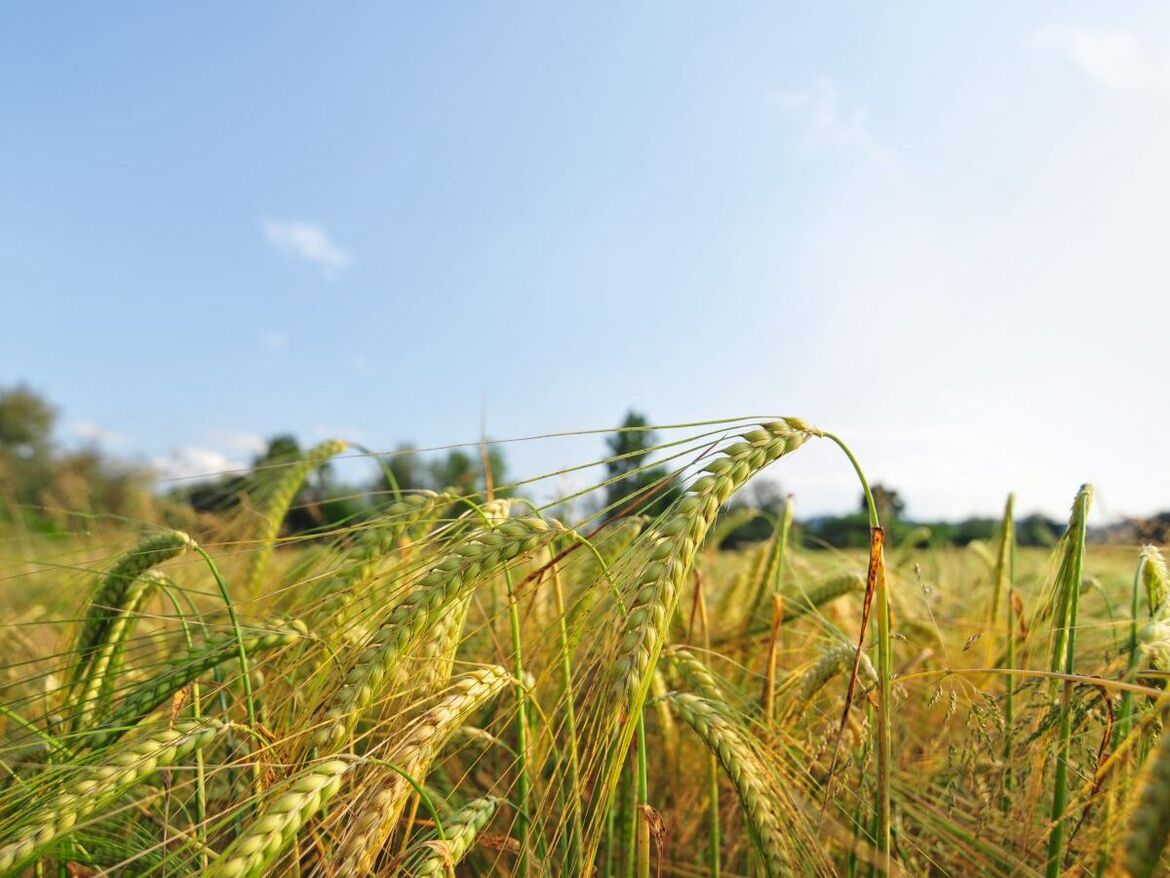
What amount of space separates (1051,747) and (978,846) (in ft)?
0.83

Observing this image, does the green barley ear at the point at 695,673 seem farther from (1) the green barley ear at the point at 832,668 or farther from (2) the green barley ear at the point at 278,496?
(2) the green barley ear at the point at 278,496

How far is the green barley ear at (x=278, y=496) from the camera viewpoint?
2.57 metres

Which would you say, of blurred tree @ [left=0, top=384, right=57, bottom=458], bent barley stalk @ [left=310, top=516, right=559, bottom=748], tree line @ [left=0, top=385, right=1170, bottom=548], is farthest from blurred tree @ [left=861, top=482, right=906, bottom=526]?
blurred tree @ [left=0, top=384, right=57, bottom=458]

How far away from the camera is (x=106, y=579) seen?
1.65m

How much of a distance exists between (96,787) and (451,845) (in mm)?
501

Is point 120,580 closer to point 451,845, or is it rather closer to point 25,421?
point 451,845

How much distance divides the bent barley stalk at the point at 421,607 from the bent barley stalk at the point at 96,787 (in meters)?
0.20

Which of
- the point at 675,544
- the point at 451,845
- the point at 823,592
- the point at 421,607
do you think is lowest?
the point at 451,845

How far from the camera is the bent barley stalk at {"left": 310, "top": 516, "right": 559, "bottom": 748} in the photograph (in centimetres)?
106

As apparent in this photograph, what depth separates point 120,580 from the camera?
1.68 metres

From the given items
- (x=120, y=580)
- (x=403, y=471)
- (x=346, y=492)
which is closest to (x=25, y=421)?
(x=403, y=471)

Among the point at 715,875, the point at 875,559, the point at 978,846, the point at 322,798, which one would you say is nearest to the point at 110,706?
the point at 322,798

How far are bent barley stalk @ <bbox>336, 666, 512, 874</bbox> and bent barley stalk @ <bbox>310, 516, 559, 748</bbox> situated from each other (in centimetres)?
9

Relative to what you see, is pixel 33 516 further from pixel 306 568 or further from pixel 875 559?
pixel 875 559
